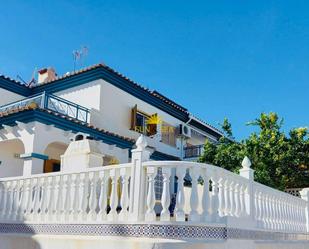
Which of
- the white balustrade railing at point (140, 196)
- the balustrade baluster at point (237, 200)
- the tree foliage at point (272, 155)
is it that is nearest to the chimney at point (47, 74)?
the tree foliage at point (272, 155)

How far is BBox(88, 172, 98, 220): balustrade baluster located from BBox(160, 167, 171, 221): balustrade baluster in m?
1.23

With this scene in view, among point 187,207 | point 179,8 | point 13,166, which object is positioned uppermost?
point 179,8

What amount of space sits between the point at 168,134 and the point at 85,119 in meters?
6.78

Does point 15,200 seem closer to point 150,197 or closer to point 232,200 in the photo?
point 150,197

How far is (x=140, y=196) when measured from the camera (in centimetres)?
609

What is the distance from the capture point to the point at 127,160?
15.7m

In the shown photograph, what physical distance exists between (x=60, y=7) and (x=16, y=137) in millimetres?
4361

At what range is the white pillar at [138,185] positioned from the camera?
6.05 m

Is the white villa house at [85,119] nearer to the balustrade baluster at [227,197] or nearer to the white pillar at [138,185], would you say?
the white pillar at [138,185]

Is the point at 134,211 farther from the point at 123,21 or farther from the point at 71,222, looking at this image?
the point at 123,21

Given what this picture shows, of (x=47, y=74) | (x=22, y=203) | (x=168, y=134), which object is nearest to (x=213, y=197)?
(x=22, y=203)

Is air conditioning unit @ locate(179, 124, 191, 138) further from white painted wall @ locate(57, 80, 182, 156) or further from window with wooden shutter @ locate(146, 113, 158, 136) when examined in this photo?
white painted wall @ locate(57, 80, 182, 156)

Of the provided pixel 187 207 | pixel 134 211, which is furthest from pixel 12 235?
pixel 187 207

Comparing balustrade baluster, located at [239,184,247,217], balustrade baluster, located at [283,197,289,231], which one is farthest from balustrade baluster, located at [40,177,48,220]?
balustrade baluster, located at [283,197,289,231]
